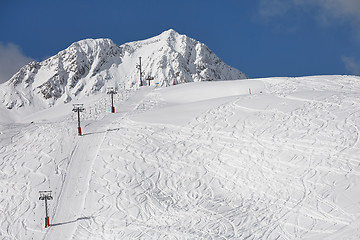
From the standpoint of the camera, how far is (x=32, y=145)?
35.3 m

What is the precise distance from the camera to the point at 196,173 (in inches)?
1169

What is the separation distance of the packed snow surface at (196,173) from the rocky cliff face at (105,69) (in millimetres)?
95379

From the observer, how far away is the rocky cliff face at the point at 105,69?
137875mm

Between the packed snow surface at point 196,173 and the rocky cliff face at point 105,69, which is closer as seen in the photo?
the packed snow surface at point 196,173

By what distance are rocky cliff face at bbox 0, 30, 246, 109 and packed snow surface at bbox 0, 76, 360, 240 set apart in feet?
313

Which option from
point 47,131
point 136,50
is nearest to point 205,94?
point 47,131

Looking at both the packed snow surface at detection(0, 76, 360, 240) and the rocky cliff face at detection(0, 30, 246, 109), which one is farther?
the rocky cliff face at detection(0, 30, 246, 109)

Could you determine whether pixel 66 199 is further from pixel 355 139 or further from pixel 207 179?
pixel 355 139

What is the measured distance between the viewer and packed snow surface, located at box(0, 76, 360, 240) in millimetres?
24234

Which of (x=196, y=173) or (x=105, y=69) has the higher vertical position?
(x=196, y=173)

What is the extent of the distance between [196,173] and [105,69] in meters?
131

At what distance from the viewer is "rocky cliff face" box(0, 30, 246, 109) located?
138m

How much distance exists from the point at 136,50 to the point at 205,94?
122578mm

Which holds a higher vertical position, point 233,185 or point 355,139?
point 355,139
